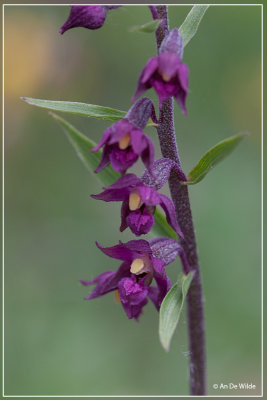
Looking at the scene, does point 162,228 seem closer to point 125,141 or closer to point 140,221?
point 140,221

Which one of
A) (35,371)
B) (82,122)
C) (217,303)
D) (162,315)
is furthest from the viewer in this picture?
(82,122)

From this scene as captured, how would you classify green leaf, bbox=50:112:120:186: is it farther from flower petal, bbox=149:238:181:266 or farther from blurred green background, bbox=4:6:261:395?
blurred green background, bbox=4:6:261:395

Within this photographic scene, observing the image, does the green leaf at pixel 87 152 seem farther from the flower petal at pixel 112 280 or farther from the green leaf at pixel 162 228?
the flower petal at pixel 112 280

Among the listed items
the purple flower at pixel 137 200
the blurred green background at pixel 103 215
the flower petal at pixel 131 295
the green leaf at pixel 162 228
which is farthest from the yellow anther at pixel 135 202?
the blurred green background at pixel 103 215

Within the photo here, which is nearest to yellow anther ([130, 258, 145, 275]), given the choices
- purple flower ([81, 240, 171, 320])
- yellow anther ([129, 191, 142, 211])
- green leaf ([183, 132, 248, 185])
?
purple flower ([81, 240, 171, 320])

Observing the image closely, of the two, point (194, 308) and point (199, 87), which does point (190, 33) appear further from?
point (199, 87)

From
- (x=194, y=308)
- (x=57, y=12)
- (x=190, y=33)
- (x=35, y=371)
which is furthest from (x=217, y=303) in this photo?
(x=57, y=12)
